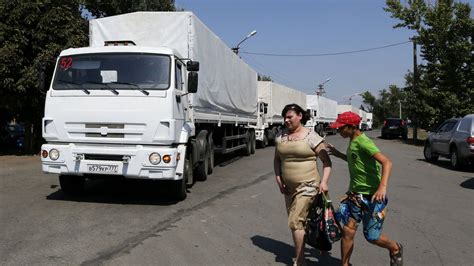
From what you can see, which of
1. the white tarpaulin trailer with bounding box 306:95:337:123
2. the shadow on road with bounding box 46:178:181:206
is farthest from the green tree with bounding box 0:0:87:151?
the white tarpaulin trailer with bounding box 306:95:337:123

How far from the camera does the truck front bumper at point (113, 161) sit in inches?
326

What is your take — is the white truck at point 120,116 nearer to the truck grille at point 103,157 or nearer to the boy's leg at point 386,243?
the truck grille at point 103,157

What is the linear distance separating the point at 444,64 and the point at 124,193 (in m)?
26.1

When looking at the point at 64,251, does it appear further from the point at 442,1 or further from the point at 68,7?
the point at 442,1

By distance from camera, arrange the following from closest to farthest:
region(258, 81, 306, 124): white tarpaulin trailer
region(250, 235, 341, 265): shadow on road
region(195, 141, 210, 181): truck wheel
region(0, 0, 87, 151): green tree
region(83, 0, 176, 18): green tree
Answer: region(250, 235, 341, 265): shadow on road < region(195, 141, 210, 181): truck wheel < region(0, 0, 87, 151): green tree < region(83, 0, 176, 18): green tree < region(258, 81, 306, 124): white tarpaulin trailer

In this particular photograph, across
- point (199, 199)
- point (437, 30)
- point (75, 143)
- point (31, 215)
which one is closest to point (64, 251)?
point (31, 215)

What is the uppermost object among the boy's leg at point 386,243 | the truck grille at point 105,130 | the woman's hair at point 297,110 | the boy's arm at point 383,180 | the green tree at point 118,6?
the green tree at point 118,6

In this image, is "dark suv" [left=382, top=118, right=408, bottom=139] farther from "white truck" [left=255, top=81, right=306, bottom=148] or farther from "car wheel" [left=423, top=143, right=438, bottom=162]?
"car wheel" [left=423, top=143, right=438, bottom=162]

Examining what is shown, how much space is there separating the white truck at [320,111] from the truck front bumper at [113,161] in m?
32.1

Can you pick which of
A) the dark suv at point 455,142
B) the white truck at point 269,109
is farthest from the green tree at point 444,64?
the dark suv at point 455,142

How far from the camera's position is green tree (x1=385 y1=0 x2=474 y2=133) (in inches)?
1197

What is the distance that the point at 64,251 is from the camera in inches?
228

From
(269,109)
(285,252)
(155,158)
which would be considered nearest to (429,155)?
(269,109)

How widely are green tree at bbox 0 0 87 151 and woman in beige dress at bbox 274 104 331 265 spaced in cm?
1310
